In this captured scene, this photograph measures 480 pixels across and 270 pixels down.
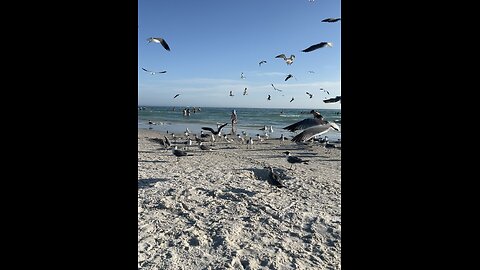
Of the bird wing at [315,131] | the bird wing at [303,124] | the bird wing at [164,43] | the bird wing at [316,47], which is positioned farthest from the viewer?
the bird wing at [164,43]

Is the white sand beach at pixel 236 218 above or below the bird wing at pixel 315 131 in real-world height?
below

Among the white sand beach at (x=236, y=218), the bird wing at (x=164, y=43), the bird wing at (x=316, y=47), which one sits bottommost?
the white sand beach at (x=236, y=218)

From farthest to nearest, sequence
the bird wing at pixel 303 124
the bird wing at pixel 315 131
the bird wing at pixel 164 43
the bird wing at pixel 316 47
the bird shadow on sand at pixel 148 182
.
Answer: the bird shadow on sand at pixel 148 182 < the bird wing at pixel 164 43 < the bird wing at pixel 315 131 < the bird wing at pixel 303 124 < the bird wing at pixel 316 47

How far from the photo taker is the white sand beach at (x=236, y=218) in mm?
3229

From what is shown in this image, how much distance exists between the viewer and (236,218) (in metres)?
4.43

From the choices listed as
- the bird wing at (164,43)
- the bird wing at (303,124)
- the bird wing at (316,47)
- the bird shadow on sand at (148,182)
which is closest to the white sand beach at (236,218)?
the bird shadow on sand at (148,182)

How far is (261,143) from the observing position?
569 inches

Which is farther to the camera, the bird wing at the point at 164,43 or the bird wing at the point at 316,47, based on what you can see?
the bird wing at the point at 164,43

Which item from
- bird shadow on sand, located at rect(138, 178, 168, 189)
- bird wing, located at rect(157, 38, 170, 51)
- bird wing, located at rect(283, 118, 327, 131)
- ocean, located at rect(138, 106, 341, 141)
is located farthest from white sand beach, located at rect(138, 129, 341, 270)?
ocean, located at rect(138, 106, 341, 141)

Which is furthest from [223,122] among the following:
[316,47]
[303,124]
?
[316,47]

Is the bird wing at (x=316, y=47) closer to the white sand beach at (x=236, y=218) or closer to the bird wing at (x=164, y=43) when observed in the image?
the bird wing at (x=164, y=43)
